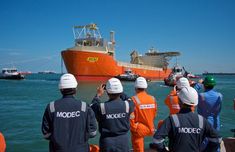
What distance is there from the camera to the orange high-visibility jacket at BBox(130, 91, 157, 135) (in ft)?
13.1

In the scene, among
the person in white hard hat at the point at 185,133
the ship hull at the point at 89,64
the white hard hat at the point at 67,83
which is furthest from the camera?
the ship hull at the point at 89,64

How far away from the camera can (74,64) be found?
38.7 metres

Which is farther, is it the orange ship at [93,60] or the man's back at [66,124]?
the orange ship at [93,60]

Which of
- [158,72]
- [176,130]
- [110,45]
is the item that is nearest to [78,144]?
[176,130]

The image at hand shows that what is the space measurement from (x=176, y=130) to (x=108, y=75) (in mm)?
38675

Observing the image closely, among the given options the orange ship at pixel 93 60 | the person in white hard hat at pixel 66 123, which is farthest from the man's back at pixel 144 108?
the orange ship at pixel 93 60

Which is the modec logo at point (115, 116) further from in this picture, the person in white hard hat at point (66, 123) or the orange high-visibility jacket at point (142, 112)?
the orange high-visibility jacket at point (142, 112)

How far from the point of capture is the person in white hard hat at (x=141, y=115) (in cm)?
399

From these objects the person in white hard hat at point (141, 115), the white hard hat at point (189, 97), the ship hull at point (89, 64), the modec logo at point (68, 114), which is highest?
the ship hull at point (89, 64)

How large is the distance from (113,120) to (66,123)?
72cm

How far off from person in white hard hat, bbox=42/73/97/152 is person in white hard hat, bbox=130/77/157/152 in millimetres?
1409

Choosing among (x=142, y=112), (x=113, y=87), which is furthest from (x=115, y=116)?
(x=142, y=112)

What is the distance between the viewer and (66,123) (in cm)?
262

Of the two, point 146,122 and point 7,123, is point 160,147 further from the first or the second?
point 7,123
